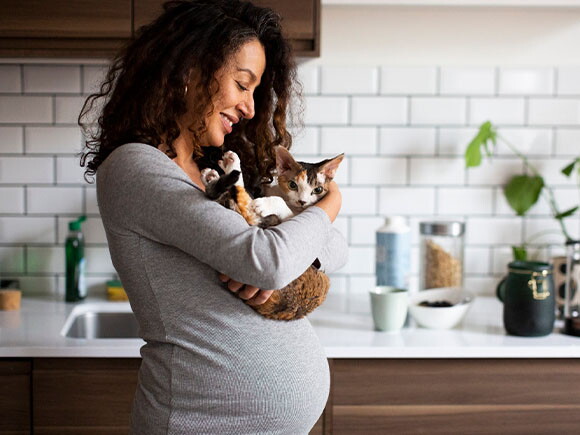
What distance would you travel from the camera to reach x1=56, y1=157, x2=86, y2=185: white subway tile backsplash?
7.42ft

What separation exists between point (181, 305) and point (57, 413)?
29.5 inches

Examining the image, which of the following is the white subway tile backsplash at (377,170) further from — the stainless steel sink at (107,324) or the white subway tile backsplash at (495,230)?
the stainless steel sink at (107,324)

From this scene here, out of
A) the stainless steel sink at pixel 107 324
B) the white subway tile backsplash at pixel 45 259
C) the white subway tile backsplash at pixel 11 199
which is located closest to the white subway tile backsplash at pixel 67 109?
the white subway tile backsplash at pixel 11 199

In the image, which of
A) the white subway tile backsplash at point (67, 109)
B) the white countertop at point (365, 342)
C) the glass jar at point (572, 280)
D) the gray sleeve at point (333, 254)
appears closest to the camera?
the gray sleeve at point (333, 254)

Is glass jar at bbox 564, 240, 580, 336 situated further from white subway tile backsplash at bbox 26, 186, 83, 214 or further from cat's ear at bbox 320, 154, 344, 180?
white subway tile backsplash at bbox 26, 186, 83, 214

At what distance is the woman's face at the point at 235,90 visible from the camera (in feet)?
4.23

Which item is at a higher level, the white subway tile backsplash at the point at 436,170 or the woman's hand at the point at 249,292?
the white subway tile backsplash at the point at 436,170

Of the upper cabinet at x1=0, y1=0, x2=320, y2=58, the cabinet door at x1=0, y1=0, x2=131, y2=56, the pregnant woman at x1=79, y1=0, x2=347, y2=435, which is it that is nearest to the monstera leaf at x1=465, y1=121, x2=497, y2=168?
the upper cabinet at x1=0, y1=0, x2=320, y2=58

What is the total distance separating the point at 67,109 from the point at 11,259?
20.4 inches

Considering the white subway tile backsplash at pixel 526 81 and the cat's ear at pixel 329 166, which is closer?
the cat's ear at pixel 329 166

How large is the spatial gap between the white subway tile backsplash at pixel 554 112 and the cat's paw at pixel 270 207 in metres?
1.24

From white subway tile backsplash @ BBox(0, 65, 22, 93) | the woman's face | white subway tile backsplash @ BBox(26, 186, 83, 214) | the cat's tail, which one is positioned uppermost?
white subway tile backsplash @ BBox(0, 65, 22, 93)

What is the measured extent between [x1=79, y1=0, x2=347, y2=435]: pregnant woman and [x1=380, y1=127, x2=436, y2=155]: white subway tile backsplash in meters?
0.99

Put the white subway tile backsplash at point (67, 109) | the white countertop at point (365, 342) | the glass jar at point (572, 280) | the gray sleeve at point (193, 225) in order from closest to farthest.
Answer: the gray sleeve at point (193, 225) < the white countertop at point (365, 342) < the glass jar at point (572, 280) < the white subway tile backsplash at point (67, 109)
